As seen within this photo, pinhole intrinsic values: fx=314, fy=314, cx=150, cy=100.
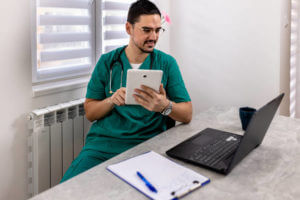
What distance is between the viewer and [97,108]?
5.35ft

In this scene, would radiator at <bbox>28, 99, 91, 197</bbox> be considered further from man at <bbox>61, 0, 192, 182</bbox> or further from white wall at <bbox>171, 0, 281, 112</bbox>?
white wall at <bbox>171, 0, 281, 112</bbox>

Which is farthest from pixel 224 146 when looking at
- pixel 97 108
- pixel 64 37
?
pixel 64 37

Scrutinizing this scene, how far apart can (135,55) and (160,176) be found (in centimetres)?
89

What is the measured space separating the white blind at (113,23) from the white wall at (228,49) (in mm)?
505

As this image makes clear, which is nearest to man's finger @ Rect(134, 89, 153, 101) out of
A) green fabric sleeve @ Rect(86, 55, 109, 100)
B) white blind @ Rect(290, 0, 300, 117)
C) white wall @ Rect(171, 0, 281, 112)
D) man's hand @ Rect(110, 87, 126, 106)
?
man's hand @ Rect(110, 87, 126, 106)

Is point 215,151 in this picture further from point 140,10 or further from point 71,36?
point 71,36

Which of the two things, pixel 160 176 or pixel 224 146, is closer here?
pixel 160 176

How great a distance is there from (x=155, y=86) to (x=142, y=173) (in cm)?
44

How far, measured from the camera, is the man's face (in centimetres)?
169

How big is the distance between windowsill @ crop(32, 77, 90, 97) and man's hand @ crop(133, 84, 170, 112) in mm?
580

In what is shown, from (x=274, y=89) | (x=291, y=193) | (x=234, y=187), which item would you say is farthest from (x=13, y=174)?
(x=274, y=89)

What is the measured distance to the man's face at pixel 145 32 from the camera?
66.5 inches

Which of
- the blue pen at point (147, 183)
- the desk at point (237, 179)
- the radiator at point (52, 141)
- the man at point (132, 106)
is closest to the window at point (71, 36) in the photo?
the radiator at point (52, 141)

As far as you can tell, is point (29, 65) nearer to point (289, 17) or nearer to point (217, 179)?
point (217, 179)
